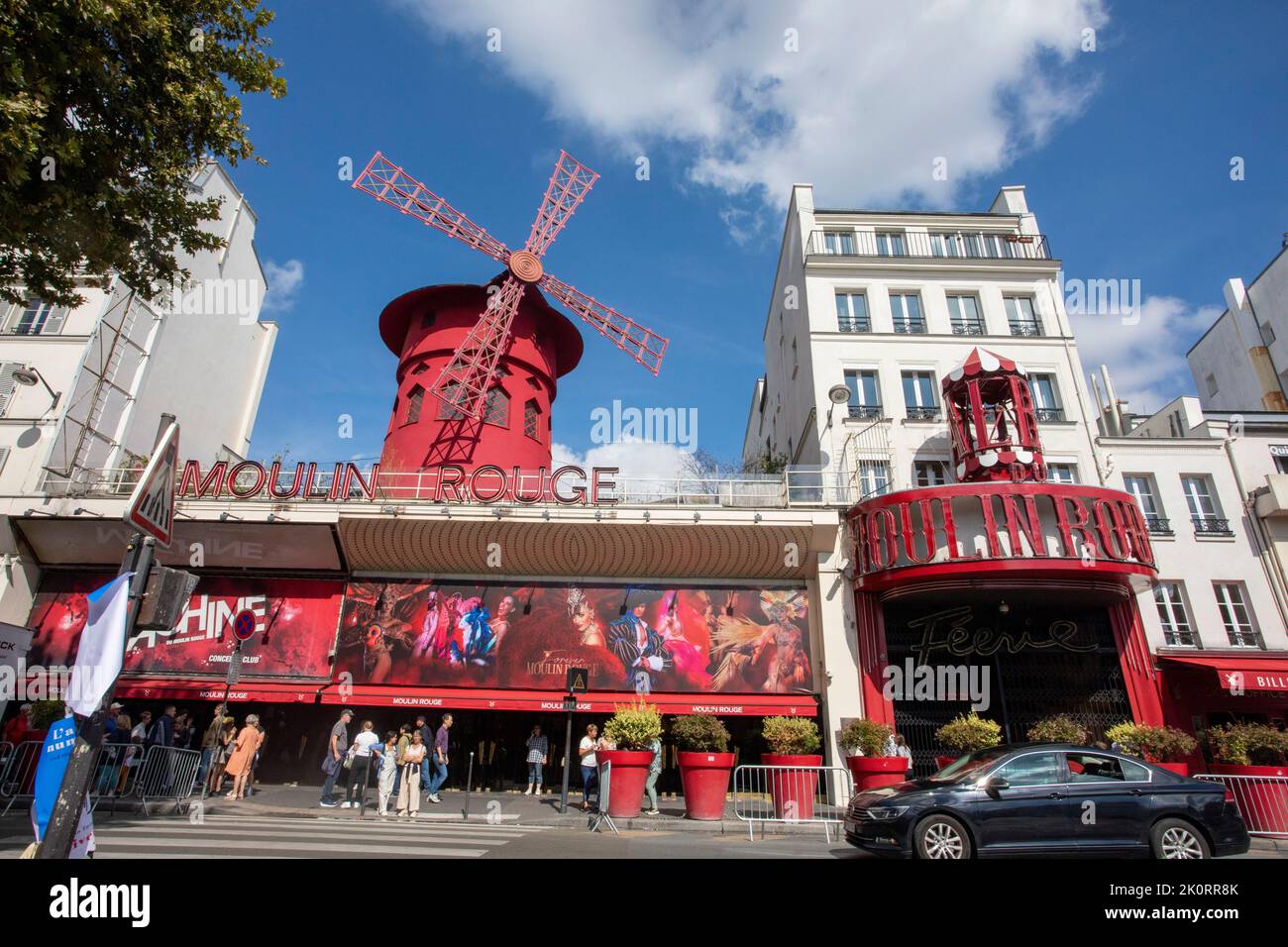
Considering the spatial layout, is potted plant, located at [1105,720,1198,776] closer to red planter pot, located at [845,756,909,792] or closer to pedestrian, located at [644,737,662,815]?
red planter pot, located at [845,756,909,792]

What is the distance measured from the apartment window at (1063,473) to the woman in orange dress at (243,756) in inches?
692

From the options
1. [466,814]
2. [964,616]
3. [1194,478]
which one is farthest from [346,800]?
[1194,478]

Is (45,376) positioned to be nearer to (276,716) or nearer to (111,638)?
(276,716)

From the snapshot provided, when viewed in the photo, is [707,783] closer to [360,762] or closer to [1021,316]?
[360,762]

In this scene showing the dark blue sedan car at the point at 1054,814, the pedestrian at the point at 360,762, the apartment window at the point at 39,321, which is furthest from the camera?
the apartment window at the point at 39,321

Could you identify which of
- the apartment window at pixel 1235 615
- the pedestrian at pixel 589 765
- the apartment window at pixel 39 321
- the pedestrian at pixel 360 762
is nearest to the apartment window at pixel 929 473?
the apartment window at pixel 1235 615

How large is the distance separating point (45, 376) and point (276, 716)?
10.5m

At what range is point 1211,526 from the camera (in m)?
16.6

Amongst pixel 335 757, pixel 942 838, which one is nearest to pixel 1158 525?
pixel 942 838

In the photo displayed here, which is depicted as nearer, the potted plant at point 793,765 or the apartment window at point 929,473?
the potted plant at point 793,765

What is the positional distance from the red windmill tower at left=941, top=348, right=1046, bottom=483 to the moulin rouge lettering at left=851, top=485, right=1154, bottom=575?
952 mm

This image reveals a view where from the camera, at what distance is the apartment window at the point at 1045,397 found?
17469mm

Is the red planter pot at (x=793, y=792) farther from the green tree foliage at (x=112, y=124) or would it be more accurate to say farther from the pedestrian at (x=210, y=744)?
the green tree foliage at (x=112, y=124)

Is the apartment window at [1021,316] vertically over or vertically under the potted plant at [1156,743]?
over
